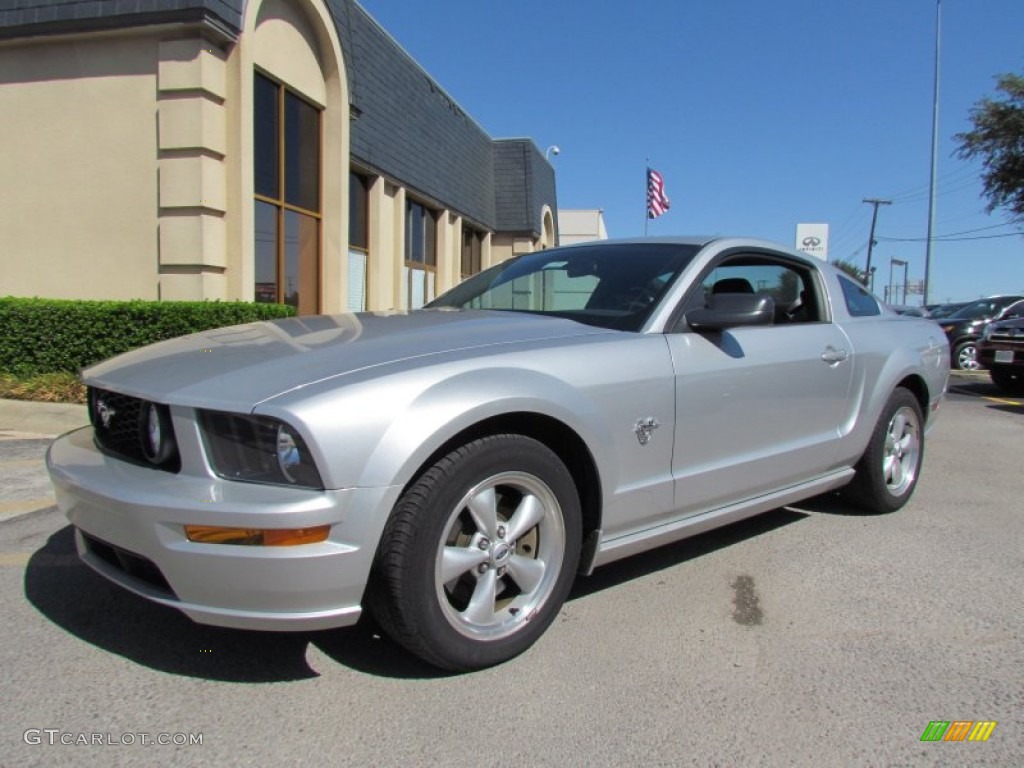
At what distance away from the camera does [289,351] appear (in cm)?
266

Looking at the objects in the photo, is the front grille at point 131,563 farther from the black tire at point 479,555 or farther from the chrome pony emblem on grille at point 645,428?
the chrome pony emblem on grille at point 645,428

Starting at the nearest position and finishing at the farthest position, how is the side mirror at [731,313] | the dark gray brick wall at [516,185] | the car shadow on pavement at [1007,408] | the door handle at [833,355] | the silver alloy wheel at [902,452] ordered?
1. the side mirror at [731,313]
2. the door handle at [833,355]
3. the silver alloy wheel at [902,452]
4. the car shadow on pavement at [1007,408]
5. the dark gray brick wall at [516,185]

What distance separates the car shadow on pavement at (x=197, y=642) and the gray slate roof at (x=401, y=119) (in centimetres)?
717

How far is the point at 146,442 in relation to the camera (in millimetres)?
2451

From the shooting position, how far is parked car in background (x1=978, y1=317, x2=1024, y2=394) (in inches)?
440

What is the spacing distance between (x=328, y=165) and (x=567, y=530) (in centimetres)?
1026

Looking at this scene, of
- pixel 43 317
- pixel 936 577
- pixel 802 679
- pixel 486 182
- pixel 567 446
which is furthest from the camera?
pixel 486 182

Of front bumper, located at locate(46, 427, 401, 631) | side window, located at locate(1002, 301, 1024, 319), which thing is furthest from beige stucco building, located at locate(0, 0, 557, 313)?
side window, located at locate(1002, 301, 1024, 319)

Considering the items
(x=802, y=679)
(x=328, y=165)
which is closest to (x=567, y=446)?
(x=802, y=679)

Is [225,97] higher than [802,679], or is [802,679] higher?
[225,97]

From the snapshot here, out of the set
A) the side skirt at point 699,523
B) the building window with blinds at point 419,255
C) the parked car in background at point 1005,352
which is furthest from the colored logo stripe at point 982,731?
the building window with blinds at point 419,255

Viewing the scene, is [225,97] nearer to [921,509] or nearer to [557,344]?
[557,344]

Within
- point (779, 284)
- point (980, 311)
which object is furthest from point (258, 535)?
point (980, 311)

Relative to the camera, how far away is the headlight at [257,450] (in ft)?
7.14
